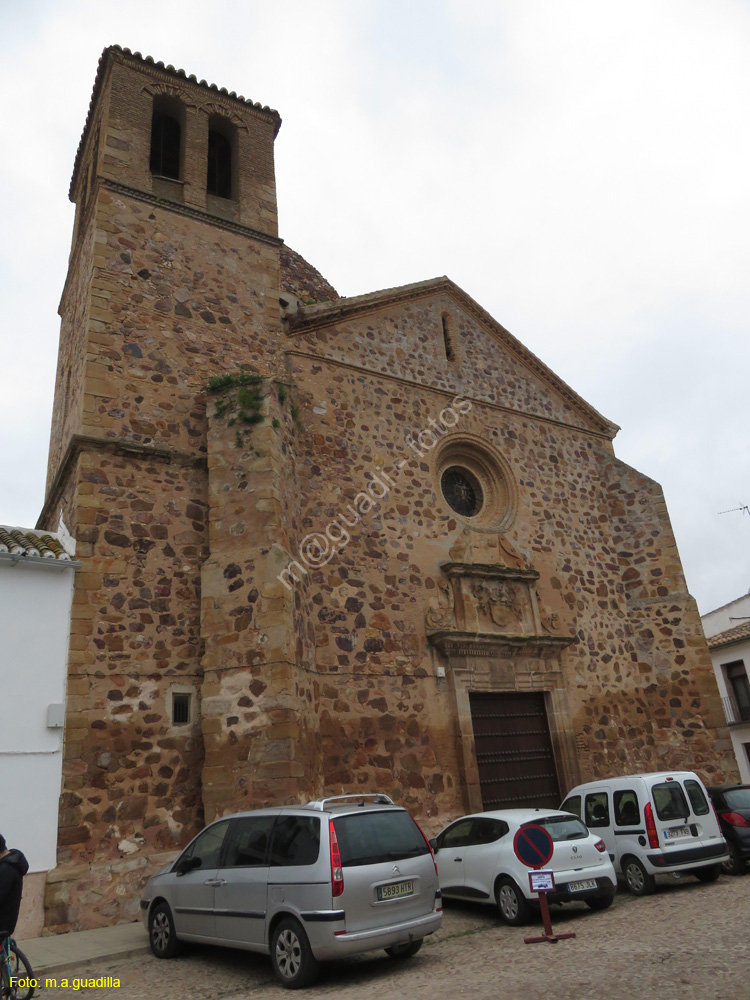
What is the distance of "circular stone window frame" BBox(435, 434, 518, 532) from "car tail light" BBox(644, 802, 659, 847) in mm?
6154

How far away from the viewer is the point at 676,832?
8789mm

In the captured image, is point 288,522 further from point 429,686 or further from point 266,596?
point 429,686

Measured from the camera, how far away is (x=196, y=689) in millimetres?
10047

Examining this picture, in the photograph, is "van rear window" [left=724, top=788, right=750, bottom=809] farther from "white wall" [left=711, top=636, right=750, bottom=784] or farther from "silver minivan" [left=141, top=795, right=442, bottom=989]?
"white wall" [left=711, top=636, right=750, bottom=784]

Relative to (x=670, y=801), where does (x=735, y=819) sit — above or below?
below

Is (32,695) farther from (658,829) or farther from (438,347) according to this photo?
(438,347)

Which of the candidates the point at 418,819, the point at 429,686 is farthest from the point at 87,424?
the point at 418,819

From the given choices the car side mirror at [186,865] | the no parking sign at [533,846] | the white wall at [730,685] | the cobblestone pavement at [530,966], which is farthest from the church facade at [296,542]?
the white wall at [730,685]

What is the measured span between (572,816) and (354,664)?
3.96m

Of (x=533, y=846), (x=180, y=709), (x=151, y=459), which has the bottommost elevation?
(x=533, y=846)

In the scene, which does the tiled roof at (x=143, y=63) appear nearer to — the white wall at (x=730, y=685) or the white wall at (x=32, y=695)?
the white wall at (x=32, y=695)

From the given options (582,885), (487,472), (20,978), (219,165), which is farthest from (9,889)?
(219,165)

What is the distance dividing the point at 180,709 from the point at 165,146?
34.5ft

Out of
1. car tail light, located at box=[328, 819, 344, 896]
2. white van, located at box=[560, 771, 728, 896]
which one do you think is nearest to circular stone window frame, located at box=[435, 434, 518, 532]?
white van, located at box=[560, 771, 728, 896]
